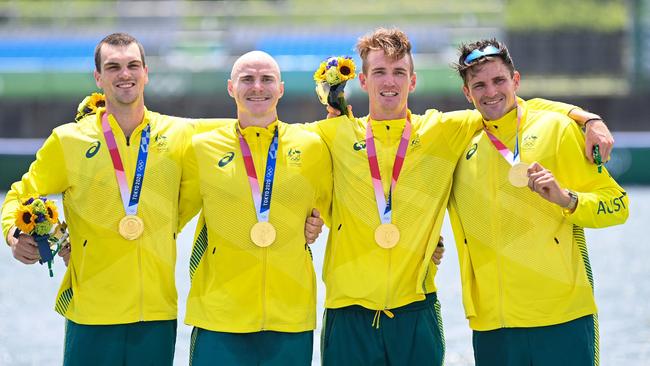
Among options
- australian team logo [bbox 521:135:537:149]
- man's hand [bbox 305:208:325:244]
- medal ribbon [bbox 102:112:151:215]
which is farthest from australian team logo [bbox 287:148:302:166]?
australian team logo [bbox 521:135:537:149]

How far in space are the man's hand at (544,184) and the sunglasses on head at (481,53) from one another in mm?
692

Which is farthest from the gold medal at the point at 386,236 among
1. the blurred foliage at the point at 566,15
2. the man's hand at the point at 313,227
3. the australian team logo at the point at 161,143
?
the blurred foliage at the point at 566,15

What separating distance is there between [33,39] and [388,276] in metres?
23.8

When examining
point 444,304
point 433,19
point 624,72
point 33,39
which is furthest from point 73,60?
point 444,304

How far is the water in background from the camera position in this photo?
783 centimetres

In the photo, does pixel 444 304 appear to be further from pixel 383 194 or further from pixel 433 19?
pixel 433 19

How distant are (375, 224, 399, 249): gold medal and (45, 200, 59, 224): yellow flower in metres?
1.49

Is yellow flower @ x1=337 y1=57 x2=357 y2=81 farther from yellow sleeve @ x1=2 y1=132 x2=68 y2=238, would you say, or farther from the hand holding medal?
yellow sleeve @ x1=2 y1=132 x2=68 y2=238

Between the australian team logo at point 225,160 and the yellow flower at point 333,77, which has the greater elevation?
the yellow flower at point 333,77

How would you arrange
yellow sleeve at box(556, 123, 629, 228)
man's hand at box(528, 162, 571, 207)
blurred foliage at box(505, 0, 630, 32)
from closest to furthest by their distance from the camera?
man's hand at box(528, 162, 571, 207)
yellow sleeve at box(556, 123, 629, 228)
blurred foliage at box(505, 0, 630, 32)

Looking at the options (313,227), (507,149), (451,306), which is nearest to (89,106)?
(313,227)

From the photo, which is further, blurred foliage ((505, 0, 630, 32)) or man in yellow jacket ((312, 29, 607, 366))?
blurred foliage ((505, 0, 630, 32))

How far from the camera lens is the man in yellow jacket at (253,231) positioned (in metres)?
4.70

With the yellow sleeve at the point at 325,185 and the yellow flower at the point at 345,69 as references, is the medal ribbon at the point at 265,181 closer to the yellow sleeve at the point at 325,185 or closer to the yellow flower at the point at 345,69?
the yellow sleeve at the point at 325,185
